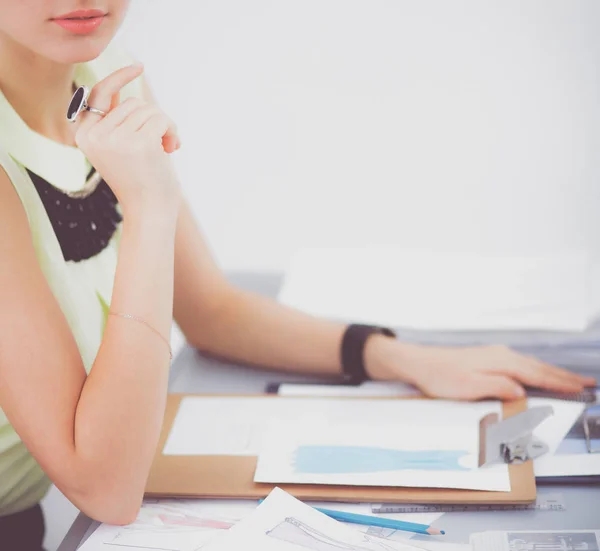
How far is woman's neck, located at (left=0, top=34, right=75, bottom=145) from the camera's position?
1.04 meters

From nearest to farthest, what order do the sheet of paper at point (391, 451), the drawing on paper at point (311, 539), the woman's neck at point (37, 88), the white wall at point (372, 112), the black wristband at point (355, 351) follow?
the drawing on paper at point (311, 539)
the sheet of paper at point (391, 451)
the woman's neck at point (37, 88)
the black wristband at point (355, 351)
the white wall at point (372, 112)

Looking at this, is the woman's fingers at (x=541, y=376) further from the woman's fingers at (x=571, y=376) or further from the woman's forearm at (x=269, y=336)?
the woman's forearm at (x=269, y=336)

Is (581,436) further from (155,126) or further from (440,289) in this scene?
(155,126)

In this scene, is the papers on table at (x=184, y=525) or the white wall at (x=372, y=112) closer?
the papers on table at (x=184, y=525)

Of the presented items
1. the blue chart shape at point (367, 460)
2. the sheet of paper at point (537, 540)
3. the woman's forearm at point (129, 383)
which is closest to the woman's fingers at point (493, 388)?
the blue chart shape at point (367, 460)

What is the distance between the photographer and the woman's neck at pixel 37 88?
1.04 m

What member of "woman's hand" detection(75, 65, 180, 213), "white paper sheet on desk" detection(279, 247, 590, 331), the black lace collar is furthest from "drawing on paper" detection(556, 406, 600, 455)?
the black lace collar

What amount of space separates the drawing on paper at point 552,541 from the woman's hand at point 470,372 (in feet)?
0.82

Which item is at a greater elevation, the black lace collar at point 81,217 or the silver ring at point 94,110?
the silver ring at point 94,110

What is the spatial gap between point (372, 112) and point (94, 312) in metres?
2.18

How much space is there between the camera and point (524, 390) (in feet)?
3.52

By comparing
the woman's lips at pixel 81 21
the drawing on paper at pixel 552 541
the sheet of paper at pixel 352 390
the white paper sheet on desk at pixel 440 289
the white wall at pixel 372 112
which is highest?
the woman's lips at pixel 81 21

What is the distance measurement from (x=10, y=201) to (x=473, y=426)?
1.75ft

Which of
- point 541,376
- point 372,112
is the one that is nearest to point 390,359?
point 541,376
